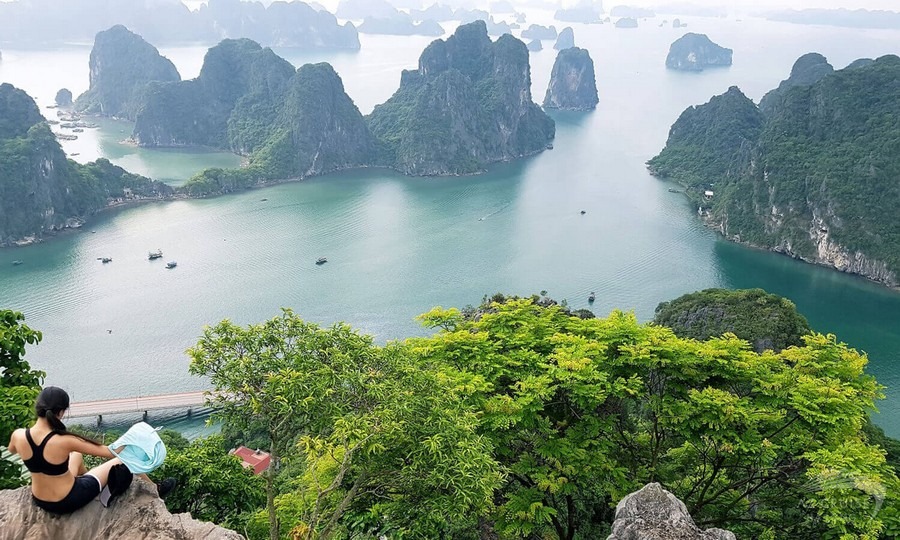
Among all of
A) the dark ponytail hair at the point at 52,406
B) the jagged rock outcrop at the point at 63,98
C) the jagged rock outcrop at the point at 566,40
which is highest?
the jagged rock outcrop at the point at 566,40

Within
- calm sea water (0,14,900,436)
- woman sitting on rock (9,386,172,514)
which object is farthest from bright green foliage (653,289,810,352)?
woman sitting on rock (9,386,172,514)

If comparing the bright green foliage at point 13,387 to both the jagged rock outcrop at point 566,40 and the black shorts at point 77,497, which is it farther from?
the jagged rock outcrop at point 566,40

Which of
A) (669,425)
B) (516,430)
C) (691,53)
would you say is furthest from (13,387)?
(691,53)

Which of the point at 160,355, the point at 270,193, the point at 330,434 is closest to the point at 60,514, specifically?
the point at 330,434

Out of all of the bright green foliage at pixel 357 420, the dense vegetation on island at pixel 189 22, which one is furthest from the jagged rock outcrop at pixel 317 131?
the dense vegetation on island at pixel 189 22

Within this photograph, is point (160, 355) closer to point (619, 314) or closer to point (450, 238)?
point (450, 238)

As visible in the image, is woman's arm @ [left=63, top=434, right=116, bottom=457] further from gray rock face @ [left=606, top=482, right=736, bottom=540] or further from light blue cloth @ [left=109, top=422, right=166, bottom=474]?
gray rock face @ [left=606, top=482, right=736, bottom=540]
